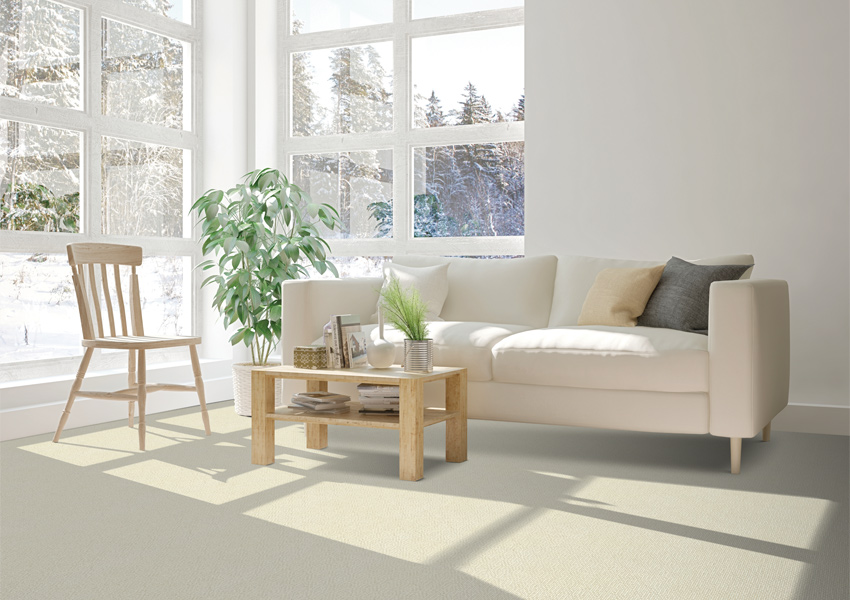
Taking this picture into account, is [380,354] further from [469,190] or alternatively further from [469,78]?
[469,78]

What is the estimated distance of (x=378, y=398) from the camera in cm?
322

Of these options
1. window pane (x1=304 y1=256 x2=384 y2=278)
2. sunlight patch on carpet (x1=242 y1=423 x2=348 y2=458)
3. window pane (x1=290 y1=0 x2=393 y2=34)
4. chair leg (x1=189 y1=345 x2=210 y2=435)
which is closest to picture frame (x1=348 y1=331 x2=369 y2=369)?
sunlight patch on carpet (x1=242 y1=423 x2=348 y2=458)

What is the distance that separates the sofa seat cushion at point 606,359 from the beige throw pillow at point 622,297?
16cm

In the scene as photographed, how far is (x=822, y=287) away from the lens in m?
4.14

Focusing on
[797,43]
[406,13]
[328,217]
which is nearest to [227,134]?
[328,217]

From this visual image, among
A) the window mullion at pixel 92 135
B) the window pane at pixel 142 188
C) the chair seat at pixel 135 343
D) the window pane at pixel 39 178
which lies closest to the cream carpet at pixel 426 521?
the chair seat at pixel 135 343

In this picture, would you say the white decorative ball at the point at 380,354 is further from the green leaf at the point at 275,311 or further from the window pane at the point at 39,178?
the window pane at the point at 39,178

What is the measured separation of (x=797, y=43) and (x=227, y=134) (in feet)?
11.3

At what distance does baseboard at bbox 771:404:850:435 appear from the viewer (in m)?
4.07

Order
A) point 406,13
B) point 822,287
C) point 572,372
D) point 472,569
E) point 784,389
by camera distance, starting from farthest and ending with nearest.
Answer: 1. point 406,13
2. point 822,287
3. point 784,389
4. point 572,372
5. point 472,569

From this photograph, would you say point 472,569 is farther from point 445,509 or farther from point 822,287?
point 822,287

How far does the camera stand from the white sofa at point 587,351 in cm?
305

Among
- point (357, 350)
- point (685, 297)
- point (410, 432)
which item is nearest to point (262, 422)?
point (357, 350)

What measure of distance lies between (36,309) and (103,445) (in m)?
1.19
